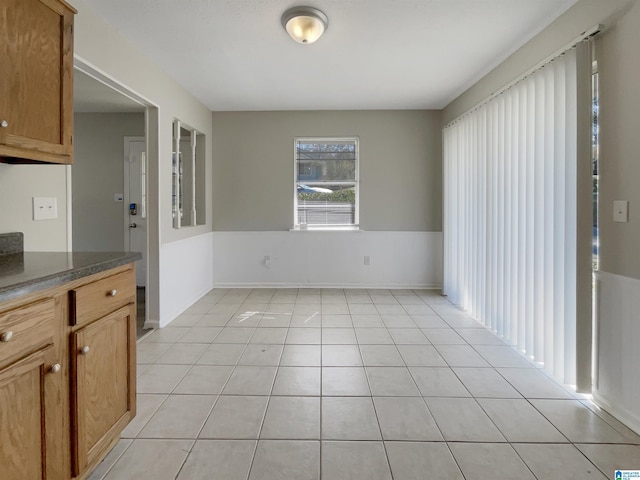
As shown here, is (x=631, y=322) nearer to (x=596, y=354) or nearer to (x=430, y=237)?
(x=596, y=354)

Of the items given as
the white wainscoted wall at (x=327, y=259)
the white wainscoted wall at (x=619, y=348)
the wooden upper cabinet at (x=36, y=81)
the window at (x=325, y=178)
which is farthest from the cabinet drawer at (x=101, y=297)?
the window at (x=325, y=178)

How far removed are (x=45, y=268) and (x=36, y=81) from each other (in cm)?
82

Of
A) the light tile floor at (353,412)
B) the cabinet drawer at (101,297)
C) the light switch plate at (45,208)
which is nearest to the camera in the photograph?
the cabinet drawer at (101,297)

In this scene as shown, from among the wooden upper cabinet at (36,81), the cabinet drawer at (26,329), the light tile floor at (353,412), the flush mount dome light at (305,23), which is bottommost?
the light tile floor at (353,412)

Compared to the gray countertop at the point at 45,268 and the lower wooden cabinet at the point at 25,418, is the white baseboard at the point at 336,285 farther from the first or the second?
the lower wooden cabinet at the point at 25,418

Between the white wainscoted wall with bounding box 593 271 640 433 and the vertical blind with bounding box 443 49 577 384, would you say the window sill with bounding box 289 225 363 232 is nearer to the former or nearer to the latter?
the vertical blind with bounding box 443 49 577 384

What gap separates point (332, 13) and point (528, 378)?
2.79 meters

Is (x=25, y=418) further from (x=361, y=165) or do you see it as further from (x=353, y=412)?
(x=361, y=165)

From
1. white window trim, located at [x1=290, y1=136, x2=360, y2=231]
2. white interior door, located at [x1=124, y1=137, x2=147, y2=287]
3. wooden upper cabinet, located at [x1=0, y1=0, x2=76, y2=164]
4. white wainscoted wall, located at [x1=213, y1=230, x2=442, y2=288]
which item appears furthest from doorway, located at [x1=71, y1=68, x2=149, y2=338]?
wooden upper cabinet, located at [x1=0, y1=0, x2=76, y2=164]

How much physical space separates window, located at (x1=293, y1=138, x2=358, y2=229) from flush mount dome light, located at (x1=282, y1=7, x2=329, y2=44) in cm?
249

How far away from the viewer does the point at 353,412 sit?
2047 mm

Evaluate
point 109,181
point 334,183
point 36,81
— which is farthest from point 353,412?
point 109,181

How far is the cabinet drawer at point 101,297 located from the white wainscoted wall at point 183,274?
6.14 feet

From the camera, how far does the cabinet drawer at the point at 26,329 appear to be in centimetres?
107
